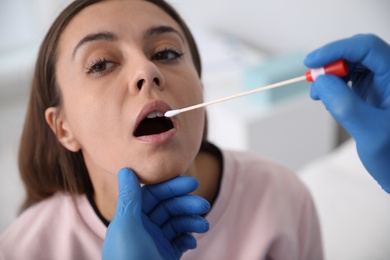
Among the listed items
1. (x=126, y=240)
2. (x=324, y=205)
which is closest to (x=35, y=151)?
(x=126, y=240)

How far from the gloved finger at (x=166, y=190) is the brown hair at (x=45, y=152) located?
254 mm

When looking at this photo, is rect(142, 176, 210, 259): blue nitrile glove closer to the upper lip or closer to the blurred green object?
the upper lip

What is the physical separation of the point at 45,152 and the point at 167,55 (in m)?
0.43

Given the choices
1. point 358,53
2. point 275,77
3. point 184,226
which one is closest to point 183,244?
point 184,226

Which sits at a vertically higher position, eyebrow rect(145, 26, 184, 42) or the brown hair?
eyebrow rect(145, 26, 184, 42)

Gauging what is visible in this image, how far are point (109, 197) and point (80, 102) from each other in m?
0.26

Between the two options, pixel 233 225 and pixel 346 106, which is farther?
pixel 233 225

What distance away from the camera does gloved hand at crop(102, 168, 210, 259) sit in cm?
72

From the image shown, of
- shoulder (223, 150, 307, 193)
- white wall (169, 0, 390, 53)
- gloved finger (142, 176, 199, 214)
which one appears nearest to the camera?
gloved finger (142, 176, 199, 214)

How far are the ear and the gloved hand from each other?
19cm

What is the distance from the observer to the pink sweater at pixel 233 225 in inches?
37.1

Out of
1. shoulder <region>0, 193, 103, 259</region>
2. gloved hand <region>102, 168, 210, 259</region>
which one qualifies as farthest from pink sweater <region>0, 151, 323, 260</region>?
gloved hand <region>102, 168, 210, 259</region>

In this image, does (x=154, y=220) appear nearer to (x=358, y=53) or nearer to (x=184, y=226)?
(x=184, y=226)

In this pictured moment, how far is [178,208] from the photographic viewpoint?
82 centimetres
